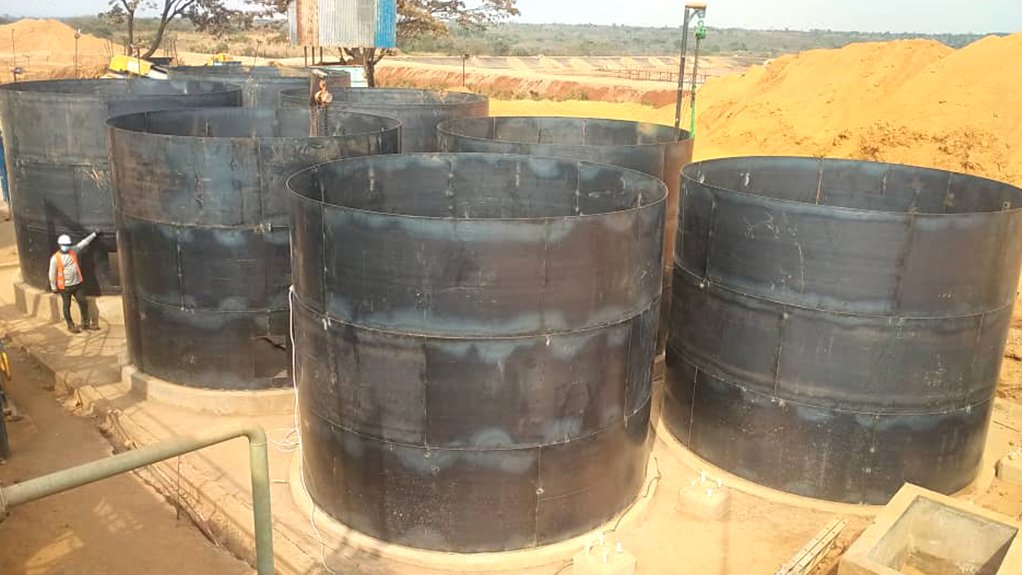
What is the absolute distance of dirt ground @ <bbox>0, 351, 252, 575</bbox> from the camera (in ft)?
26.4

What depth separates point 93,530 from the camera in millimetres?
8641

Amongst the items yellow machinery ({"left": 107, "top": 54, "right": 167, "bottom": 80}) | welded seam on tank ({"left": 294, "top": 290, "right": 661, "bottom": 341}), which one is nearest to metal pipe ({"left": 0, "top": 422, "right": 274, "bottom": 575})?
welded seam on tank ({"left": 294, "top": 290, "right": 661, "bottom": 341})

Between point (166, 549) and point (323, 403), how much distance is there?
2.22m

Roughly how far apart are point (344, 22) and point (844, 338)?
27.4m

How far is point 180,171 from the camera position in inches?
413

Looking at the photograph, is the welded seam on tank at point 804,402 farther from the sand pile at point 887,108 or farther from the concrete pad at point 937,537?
the sand pile at point 887,108

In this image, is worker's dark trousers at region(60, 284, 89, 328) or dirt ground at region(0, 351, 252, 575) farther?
worker's dark trousers at region(60, 284, 89, 328)

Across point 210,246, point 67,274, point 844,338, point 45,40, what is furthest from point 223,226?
point 45,40

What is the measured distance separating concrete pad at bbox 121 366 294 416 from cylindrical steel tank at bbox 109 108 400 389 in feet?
0.44

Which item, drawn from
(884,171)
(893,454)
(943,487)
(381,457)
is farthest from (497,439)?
(884,171)

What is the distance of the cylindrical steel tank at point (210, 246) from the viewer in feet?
34.4

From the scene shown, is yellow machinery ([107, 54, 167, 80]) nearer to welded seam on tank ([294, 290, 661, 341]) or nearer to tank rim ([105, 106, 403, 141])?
tank rim ([105, 106, 403, 141])

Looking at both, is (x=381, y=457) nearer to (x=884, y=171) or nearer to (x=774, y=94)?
(x=884, y=171)

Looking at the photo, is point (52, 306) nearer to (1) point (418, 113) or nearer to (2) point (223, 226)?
(2) point (223, 226)
